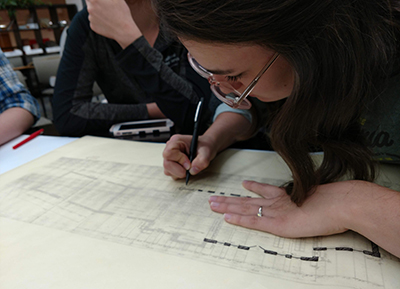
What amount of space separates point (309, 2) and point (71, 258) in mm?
499

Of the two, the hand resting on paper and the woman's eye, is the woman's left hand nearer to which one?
the hand resting on paper

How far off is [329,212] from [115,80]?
1034 mm

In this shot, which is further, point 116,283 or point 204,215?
point 204,215

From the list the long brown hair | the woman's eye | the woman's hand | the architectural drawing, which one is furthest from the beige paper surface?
the woman's hand

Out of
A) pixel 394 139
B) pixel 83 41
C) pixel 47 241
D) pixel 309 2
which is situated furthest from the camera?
pixel 83 41

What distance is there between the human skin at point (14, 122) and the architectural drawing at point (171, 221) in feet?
1.02

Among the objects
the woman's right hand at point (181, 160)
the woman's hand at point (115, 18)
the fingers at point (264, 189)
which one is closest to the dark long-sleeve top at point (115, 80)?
the woman's hand at point (115, 18)

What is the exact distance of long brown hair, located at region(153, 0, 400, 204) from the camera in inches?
14.7

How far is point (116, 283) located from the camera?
379 mm

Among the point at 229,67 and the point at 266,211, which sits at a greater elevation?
the point at 229,67

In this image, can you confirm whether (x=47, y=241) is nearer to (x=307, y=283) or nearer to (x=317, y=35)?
(x=307, y=283)

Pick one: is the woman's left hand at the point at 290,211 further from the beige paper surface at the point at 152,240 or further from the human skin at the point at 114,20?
the human skin at the point at 114,20

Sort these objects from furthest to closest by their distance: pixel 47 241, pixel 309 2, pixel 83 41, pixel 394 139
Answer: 1. pixel 83 41
2. pixel 394 139
3. pixel 47 241
4. pixel 309 2

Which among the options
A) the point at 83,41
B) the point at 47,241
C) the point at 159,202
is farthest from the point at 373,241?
the point at 83,41
